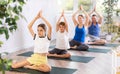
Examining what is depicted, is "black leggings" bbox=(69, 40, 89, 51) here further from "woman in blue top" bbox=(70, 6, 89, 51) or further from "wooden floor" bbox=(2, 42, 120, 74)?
"wooden floor" bbox=(2, 42, 120, 74)

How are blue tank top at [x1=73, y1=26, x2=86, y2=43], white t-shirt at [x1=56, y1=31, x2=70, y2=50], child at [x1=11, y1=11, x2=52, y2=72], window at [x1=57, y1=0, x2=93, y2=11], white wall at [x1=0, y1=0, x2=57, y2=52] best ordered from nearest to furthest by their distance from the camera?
child at [x1=11, y1=11, x2=52, y2=72]
white t-shirt at [x1=56, y1=31, x2=70, y2=50]
white wall at [x1=0, y1=0, x2=57, y2=52]
blue tank top at [x1=73, y1=26, x2=86, y2=43]
window at [x1=57, y1=0, x2=93, y2=11]

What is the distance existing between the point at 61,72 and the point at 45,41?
63 centimetres

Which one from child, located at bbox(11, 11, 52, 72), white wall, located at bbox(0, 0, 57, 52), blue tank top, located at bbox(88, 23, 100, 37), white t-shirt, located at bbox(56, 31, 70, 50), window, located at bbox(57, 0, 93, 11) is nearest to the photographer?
child, located at bbox(11, 11, 52, 72)

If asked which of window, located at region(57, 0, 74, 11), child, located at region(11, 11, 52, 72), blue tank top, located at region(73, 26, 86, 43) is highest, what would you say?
window, located at region(57, 0, 74, 11)

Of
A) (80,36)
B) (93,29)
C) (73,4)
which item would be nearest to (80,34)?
(80,36)

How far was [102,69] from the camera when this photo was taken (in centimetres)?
412

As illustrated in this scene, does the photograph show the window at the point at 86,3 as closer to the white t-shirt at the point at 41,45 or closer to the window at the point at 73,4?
the window at the point at 73,4

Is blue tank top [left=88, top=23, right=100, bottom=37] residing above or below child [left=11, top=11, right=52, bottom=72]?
above

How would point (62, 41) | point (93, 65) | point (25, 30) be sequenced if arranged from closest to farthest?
1. point (93, 65)
2. point (62, 41)
3. point (25, 30)

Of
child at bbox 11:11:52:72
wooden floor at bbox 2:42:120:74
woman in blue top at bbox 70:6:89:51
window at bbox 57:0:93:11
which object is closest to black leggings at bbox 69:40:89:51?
woman in blue top at bbox 70:6:89:51

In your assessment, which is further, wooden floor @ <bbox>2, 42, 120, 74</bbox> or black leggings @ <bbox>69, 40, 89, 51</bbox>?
black leggings @ <bbox>69, 40, 89, 51</bbox>

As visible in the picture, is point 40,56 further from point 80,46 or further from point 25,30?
point 25,30

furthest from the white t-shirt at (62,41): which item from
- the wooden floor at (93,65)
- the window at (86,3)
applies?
the window at (86,3)

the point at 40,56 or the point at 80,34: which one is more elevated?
the point at 80,34
